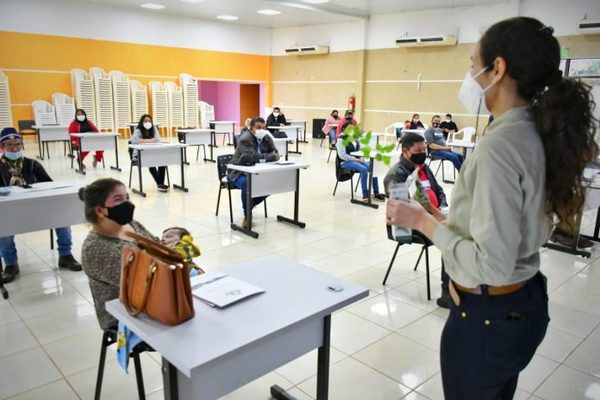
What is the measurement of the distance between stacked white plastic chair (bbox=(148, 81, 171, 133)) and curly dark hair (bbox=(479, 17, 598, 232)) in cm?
1448

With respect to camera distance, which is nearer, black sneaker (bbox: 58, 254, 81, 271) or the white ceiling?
black sneaker (bbox: 58, 254, 81, 271)

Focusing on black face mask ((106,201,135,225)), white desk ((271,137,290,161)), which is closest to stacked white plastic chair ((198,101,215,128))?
white desk ((271,137,290,161))

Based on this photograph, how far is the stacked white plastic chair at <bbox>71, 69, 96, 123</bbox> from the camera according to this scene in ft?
42.2

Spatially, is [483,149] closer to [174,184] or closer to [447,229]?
[447,229]

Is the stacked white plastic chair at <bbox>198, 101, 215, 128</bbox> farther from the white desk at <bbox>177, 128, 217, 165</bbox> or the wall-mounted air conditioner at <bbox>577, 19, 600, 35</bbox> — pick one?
the wall-mounted air conditioner at <bbox>577, 19, 600, 35</bbox>

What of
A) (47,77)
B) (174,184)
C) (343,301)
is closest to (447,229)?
(343,301)

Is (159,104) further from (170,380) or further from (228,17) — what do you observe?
(170,380)

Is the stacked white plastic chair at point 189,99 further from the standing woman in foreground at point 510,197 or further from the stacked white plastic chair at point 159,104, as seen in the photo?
the standing woman in foreground at point 510,197

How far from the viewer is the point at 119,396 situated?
2.35 m

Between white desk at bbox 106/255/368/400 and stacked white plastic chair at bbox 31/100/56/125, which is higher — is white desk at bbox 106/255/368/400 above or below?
below

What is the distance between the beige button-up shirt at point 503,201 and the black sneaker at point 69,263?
3742 mm

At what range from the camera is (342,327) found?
3.11 m

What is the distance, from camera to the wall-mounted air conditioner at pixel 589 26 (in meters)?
9.95

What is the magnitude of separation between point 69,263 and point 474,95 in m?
3.87
